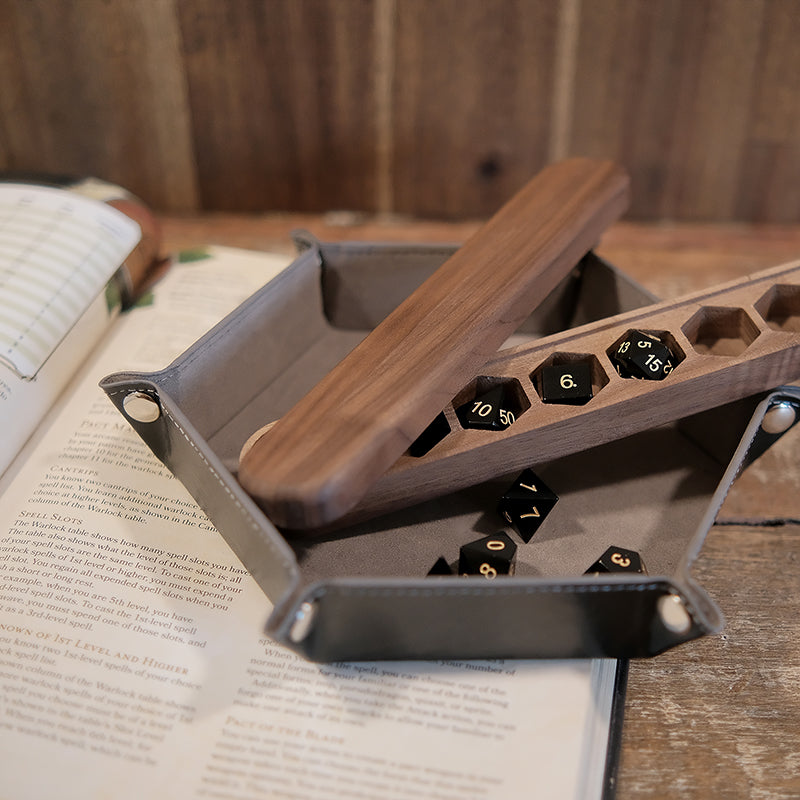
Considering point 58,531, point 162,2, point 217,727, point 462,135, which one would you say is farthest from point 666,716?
point 162,2

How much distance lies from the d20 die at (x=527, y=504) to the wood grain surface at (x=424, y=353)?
3.8 inches

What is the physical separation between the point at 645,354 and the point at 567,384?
64mm

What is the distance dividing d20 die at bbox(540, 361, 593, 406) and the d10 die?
0.03m

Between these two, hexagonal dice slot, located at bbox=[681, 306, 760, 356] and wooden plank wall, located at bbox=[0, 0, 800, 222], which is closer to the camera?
hexagonal dice slot, located at bbox=[681, 306, 760, 356]

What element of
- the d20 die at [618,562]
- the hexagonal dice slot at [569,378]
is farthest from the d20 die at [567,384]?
the d20 die at [618,562]


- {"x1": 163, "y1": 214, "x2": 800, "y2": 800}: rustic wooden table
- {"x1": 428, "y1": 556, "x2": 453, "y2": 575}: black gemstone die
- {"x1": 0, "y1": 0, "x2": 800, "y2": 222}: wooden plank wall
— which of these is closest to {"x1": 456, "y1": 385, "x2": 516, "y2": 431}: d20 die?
{"x1": 428, "y1": 556, "x2": 453, "y2": 575}: black gemstone die

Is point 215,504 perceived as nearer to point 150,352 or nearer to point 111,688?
point 111,688

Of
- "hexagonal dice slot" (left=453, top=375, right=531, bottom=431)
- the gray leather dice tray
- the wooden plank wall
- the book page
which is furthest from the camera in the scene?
the wooden plank wall

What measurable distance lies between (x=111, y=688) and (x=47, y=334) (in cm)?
35

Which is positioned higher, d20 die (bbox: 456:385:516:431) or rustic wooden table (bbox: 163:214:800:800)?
d20 die (bbox: 456:385:516:431)

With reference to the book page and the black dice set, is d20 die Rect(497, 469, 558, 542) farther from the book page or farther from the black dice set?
the book page

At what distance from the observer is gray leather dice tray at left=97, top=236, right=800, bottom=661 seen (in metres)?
0.47

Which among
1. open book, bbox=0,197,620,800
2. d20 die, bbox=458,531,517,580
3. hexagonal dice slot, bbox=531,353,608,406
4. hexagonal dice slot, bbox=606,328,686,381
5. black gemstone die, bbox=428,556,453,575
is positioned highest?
hexagonal dice slot, bbox=606,328,686,381

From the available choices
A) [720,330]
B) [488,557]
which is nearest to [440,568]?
[488,557]
